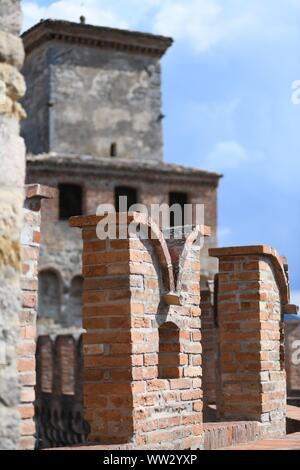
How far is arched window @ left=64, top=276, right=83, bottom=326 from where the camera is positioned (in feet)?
86.9

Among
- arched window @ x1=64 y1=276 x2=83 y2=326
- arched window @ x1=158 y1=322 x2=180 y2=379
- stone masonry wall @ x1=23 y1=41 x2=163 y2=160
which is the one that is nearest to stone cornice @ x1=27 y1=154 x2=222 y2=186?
stone masonry wall @ x1=23 y1=41 x2=163 y2=160

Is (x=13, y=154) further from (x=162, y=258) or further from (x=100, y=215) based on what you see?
(x=162, y=258)

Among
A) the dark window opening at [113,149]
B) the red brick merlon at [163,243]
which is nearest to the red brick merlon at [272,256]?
the red brick merlon at [163,243]

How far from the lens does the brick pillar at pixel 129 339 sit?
531 cm

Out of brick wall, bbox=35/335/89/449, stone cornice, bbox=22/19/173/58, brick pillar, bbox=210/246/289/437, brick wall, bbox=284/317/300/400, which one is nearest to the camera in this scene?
brick pillar, bbox=210/246/289/437

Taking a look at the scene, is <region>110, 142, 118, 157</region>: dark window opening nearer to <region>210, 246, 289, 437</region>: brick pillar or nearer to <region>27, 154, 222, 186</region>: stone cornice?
<region>27, 154, 222, 186</region>: stone cornice

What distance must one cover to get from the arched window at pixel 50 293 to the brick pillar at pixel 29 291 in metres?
21.8

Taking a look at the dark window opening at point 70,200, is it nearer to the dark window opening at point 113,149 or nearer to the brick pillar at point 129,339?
the dark window opening at point 113,149

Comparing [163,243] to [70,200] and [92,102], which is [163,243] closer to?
[70,200]

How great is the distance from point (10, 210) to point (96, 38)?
25.9 metres

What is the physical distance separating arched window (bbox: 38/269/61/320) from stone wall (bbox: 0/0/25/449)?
23317 mm

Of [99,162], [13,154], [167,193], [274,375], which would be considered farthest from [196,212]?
[13,154]

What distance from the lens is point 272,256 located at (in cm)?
726
